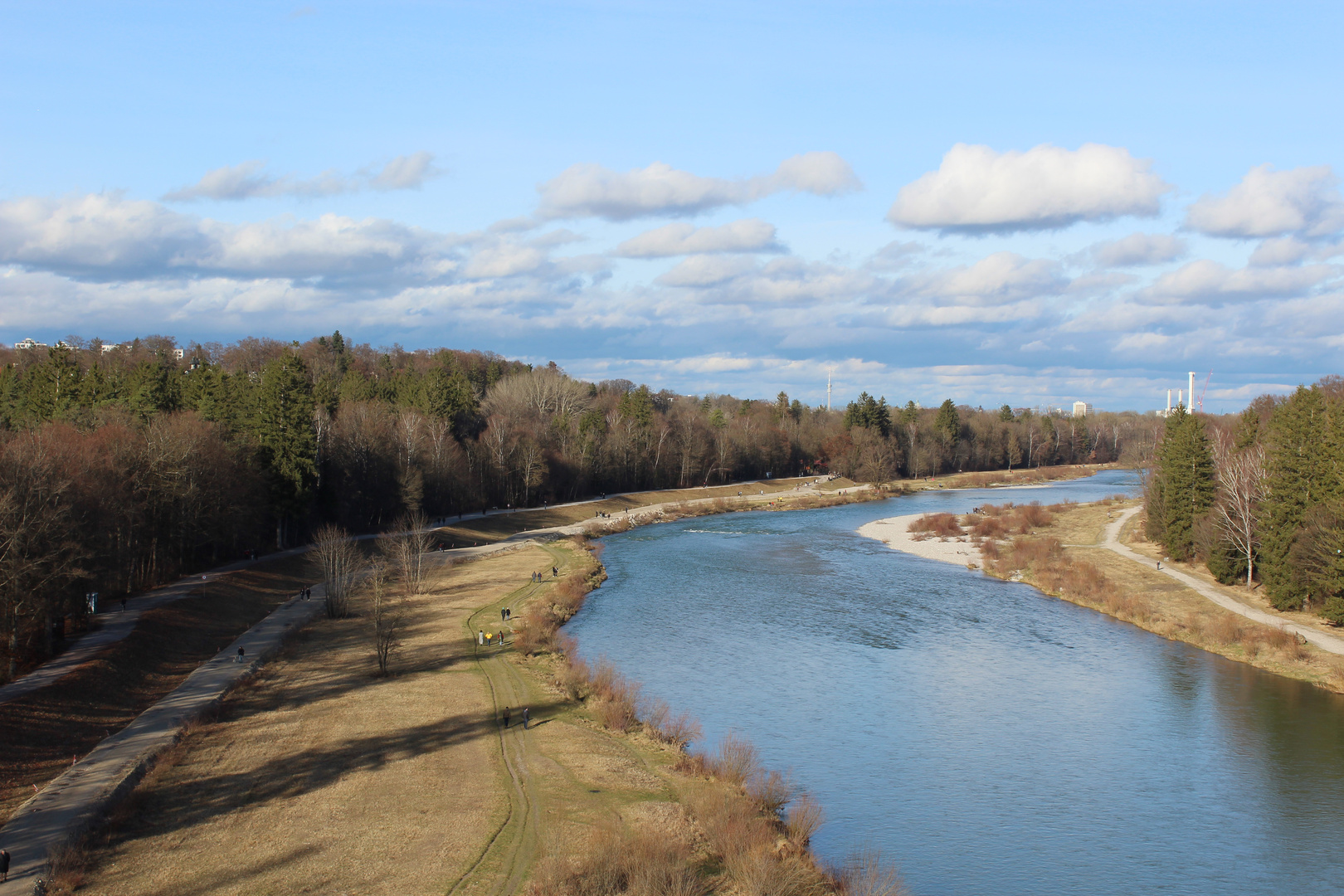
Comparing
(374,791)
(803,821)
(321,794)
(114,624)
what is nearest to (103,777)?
(321,794)

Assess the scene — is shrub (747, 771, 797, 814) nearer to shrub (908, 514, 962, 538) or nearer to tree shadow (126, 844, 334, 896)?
tree shadow (126, 844, 334, 896)

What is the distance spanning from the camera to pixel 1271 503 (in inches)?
1909

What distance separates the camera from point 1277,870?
2195cm

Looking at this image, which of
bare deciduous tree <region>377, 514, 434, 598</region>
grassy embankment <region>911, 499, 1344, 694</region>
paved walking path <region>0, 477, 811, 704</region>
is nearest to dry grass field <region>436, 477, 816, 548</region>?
paved walking path <region>0, 477, 811, 704</region>

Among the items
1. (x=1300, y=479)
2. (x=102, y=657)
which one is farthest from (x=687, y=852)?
(x=1300, y=479)

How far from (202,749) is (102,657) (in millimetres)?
9414

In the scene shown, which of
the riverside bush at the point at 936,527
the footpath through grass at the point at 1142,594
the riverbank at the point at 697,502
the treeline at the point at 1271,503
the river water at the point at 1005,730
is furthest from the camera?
the riverbank at the point at 697,502

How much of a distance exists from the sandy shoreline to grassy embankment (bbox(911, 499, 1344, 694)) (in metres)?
1.14

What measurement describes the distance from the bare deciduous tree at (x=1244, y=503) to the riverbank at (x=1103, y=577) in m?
4.12

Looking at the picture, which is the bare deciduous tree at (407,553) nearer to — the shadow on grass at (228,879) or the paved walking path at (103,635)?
the paved walking path at (103,635)

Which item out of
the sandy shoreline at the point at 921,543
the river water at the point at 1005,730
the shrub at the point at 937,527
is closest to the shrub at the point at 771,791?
the river water at the point at 1005,730

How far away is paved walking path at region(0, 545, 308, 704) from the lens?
3027cm

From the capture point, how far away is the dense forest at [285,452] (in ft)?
120

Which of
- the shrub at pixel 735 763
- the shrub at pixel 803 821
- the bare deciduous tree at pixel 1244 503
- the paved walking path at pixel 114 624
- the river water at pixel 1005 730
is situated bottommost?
the river water at pixel 1005 730
